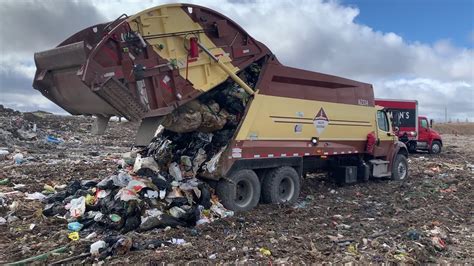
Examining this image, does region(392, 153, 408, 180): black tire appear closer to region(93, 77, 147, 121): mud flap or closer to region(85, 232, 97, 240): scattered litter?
region(93, 77, 147, 121): mud flap

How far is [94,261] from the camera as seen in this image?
4.75 metres

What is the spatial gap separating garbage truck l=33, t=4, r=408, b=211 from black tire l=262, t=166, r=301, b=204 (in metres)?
0.02

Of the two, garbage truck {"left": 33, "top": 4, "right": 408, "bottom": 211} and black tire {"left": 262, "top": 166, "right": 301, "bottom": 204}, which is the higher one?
garbage truck {"left": 33, "top": 4, "right": 408, "bottom": 211}

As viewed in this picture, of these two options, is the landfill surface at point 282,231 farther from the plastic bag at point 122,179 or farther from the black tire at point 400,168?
the black tire at point 400,168

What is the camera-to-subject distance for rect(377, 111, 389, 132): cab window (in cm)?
1150

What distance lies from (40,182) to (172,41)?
492 cm

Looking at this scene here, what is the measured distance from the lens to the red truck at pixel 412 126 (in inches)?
802

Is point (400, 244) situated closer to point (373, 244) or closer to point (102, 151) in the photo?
point (373, 244)

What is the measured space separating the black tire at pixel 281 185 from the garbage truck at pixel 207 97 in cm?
2

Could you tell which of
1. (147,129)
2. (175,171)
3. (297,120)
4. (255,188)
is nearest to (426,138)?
(297,120)

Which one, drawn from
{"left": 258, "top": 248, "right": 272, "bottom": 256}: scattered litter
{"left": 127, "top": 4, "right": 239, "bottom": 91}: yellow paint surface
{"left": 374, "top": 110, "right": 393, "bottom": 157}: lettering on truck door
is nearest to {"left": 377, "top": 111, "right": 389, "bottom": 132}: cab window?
{"left": 374, "top": 110, "right": 393, "bottom": 157}: lettering on truck door

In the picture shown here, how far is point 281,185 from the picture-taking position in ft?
28.0

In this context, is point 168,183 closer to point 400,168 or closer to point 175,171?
point 175,171

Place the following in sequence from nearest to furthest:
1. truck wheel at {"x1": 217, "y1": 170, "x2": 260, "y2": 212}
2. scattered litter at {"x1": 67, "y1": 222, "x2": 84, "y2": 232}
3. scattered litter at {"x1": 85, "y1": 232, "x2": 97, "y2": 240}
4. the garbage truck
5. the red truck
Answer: scattered litter at {"x1": 85, "y1": 232, "x2": 97, "y2": 240}, scattered litter at {"x1": 67, "y1": 222, "x2": 84, "y2": 232}, the garbage truck, truck wheel at {"x1": 217, "y1": 170, "x2": 260, "y2": 212}, the red truck
